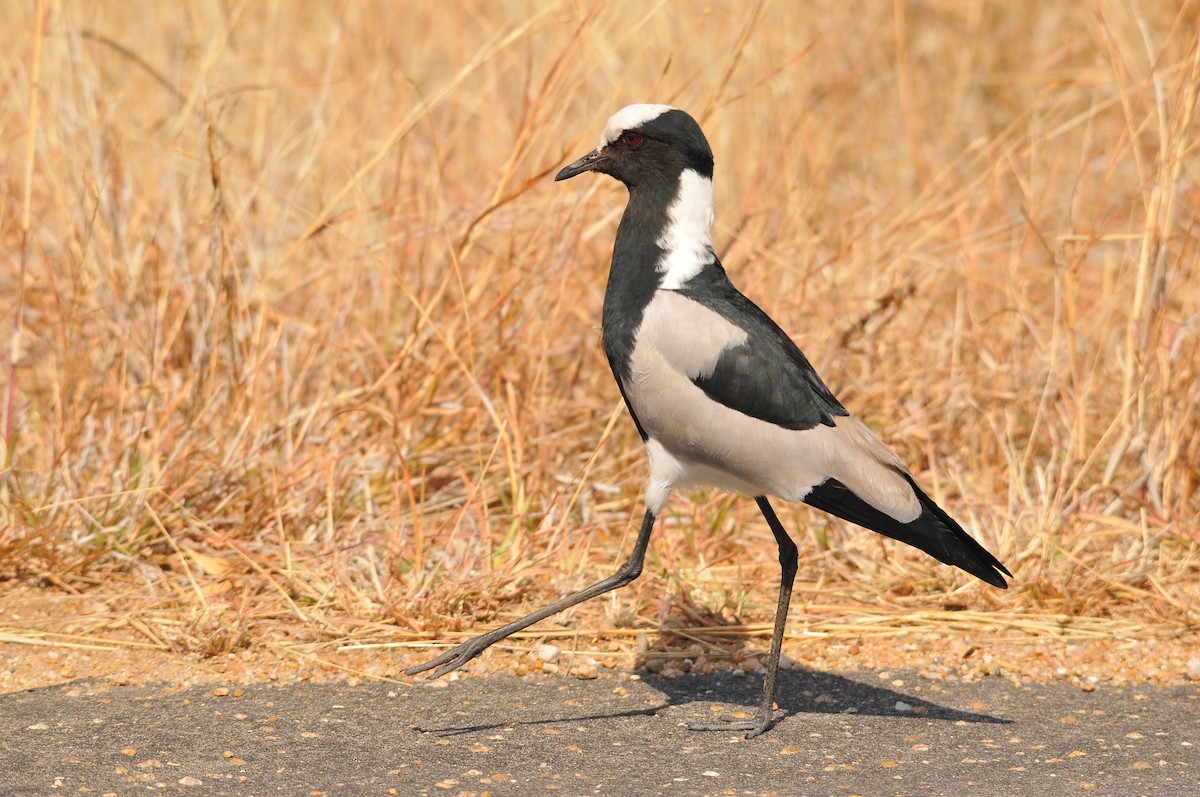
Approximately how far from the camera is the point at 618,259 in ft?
12.6

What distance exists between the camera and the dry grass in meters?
4.23

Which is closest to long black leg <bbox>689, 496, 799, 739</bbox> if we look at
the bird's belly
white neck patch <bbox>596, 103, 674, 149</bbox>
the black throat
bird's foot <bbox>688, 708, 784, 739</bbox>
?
bird's foot <bbox>688, 708, 784, 739</bbox>

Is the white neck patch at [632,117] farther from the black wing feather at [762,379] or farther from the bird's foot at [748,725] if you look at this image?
the bird's foot at [748,725]

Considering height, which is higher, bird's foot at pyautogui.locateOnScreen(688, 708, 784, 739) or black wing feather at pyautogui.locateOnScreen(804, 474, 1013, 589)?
black wing feather at pyautogui.locateOnScreen(804, 474, 1013, 589)

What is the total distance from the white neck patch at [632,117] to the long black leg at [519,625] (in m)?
1.05

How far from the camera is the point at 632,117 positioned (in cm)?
386

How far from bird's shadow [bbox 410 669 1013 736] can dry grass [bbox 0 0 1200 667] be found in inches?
9.1

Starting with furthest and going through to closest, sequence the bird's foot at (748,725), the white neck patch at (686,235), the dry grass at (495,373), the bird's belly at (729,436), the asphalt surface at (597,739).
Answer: the dry grass at (495,373) < the white neck patch at (686,235) < the bird's belly at (729,436) < the bird's foot at (748,725) < the asphalt surface at (597,739)

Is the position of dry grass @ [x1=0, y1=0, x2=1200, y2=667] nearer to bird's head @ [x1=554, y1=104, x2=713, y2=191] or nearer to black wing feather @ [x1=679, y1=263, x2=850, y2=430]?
bird's head @ [x1=554, y1=104, x2=713, y2=191]

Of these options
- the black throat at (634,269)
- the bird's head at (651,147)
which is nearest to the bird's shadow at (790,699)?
the black throat at (634,269)

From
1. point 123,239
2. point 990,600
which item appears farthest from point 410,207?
point 990,600

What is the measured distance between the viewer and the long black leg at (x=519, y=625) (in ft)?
12.0

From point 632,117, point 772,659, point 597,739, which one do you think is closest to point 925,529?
point 772,659

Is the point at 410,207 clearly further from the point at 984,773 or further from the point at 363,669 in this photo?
the point at 984,773
